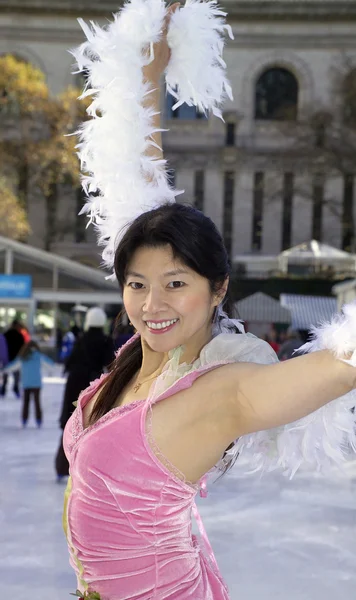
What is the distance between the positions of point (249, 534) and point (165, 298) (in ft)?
11.9

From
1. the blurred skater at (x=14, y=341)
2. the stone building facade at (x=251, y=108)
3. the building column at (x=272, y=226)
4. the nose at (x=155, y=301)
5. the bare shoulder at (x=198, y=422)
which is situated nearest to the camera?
the bare shoulder at (x=198, y=422)

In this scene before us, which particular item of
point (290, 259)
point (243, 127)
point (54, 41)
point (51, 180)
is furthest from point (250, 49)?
point (290, 259)

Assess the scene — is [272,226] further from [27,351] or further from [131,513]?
[131,513]

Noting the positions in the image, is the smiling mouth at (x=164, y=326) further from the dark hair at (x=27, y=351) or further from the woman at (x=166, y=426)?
the dark hair at (x=27, y=351)

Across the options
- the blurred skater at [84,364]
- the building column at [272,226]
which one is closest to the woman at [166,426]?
the blurred skater at [84,364]

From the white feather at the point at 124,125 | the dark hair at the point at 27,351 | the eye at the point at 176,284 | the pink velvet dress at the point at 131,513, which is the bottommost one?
the dark hair at the point at 27,351

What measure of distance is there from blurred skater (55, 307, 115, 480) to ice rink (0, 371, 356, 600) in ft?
1.66

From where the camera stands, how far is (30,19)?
38.4 meters

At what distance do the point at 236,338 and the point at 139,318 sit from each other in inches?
6.8

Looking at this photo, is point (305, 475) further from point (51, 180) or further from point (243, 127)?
point (243, 127)

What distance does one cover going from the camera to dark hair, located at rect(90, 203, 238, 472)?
1.45 m

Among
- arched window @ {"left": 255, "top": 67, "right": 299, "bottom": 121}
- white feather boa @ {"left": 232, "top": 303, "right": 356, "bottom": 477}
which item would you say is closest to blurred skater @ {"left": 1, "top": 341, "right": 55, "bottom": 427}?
white feather boa @ {"left": 232, "top": 303, "right": 356, "bottom": 477}

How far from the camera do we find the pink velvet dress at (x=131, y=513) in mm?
1384

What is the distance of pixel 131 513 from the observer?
4.59ft
